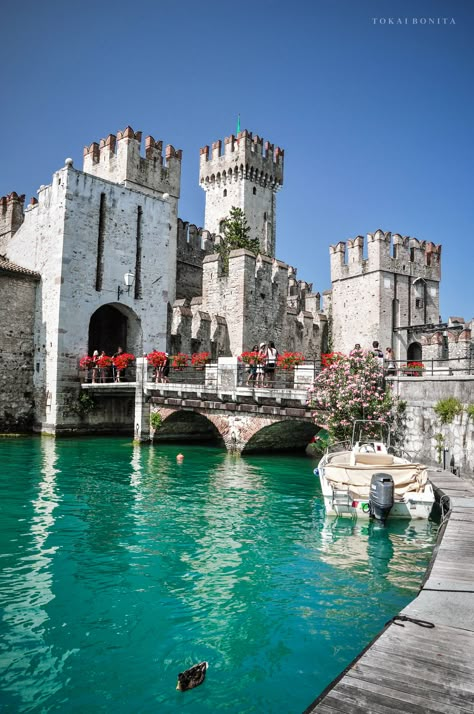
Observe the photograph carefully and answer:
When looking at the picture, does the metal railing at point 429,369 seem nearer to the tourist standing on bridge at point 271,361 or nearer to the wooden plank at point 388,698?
the tourist standing on bridge at point 271,361

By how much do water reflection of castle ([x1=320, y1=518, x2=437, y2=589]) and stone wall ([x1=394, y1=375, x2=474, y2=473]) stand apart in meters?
2.96

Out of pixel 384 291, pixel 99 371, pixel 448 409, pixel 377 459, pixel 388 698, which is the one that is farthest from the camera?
pixel 384 291

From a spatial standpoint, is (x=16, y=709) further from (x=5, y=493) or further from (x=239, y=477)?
(x=239, y=477)

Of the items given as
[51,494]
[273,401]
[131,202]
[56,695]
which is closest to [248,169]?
[131,202]

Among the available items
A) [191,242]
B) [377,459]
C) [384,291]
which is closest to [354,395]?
[377,459]

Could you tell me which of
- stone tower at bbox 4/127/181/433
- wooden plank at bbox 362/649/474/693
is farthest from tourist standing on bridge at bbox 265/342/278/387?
wooden plank at bbox 362/649/474/693

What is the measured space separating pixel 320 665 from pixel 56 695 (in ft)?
7.27

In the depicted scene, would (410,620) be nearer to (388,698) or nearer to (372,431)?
(388,698)

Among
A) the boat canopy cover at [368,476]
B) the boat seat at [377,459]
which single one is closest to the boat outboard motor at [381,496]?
the boat canopy cover at [368,476]

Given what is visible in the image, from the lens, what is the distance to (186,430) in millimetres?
21828

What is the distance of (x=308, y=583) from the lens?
6.77m

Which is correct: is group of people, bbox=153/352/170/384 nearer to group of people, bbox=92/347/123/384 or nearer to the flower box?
group of people, bbox=92/347/123/384

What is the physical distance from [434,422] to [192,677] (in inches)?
390

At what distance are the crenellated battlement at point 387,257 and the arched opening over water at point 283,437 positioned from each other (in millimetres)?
15079
